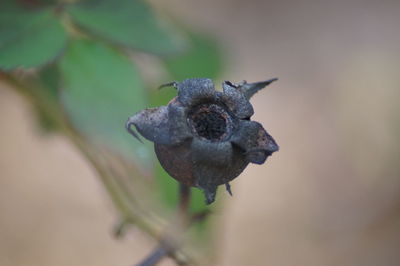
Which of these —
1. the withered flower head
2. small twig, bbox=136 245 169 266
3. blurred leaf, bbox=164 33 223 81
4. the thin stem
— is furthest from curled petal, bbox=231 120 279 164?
blurred leaf, bbox=164 33 223 81

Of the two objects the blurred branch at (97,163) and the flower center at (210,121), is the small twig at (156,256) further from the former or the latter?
the flower center at (210,121)

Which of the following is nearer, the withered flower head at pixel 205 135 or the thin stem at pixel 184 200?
the withered flower head at pixel 205 135

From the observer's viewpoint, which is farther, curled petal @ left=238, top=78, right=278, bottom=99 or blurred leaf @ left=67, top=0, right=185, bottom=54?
blurred leaf @ left=67, top=0, right=185, bottom=54

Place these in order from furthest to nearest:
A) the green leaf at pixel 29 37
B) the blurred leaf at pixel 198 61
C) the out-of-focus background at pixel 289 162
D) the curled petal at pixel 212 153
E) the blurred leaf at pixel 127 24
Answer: the out-of-focus background at pixel 289 162
the blurred leaf at pixel 198 61
the blurred leaf at pixel 127 24
the green leaf at pixel 29 37
the curled petal at pixel 212 153

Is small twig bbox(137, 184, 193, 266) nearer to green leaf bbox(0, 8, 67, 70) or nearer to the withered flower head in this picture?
the withered flower head

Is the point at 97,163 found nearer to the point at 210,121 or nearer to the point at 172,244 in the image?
the point at 172,244

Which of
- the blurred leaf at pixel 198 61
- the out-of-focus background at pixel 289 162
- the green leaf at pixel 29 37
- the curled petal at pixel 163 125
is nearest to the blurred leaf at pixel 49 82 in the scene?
the green leaf at pixel 29 37
